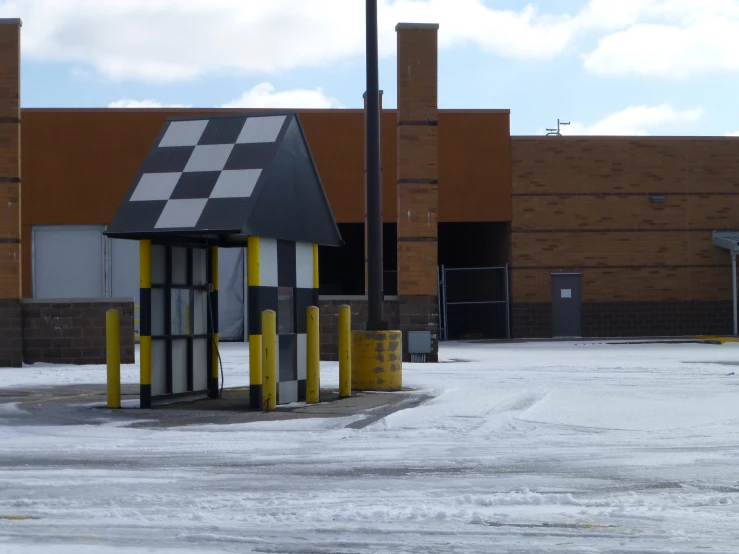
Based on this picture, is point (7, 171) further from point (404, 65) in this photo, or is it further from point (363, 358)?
point (363, 358)

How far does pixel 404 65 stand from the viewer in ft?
73.7

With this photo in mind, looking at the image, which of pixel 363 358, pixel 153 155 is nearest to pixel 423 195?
pixel 363 358

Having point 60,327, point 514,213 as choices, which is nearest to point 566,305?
point 514,213

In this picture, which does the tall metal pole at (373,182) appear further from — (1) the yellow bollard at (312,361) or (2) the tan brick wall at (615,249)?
(2) the tan brick wall at (615,249)

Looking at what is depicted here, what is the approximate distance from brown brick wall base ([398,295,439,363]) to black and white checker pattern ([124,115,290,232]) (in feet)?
31.1

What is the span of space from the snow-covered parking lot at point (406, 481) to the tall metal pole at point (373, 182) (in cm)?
185

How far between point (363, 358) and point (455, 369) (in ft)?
15.7

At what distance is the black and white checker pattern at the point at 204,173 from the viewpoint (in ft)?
40.3

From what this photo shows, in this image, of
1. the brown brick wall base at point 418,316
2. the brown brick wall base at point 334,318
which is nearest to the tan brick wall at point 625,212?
the brown brick wall base at point 418,316

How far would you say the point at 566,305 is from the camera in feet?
115

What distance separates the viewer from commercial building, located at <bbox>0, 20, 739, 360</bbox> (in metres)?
32.7

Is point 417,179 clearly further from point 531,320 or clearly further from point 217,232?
point 531,320

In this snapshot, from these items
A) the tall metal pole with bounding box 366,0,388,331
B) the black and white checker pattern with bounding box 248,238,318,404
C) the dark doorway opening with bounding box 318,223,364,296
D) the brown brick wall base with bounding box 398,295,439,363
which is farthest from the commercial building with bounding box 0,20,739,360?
the black and white checker pattern with bounding box 248,238,318,404

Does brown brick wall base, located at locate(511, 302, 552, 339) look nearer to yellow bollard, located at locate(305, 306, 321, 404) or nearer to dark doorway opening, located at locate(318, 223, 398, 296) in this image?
dark doorway opening, located at locate(318, 223, 398, 296)
